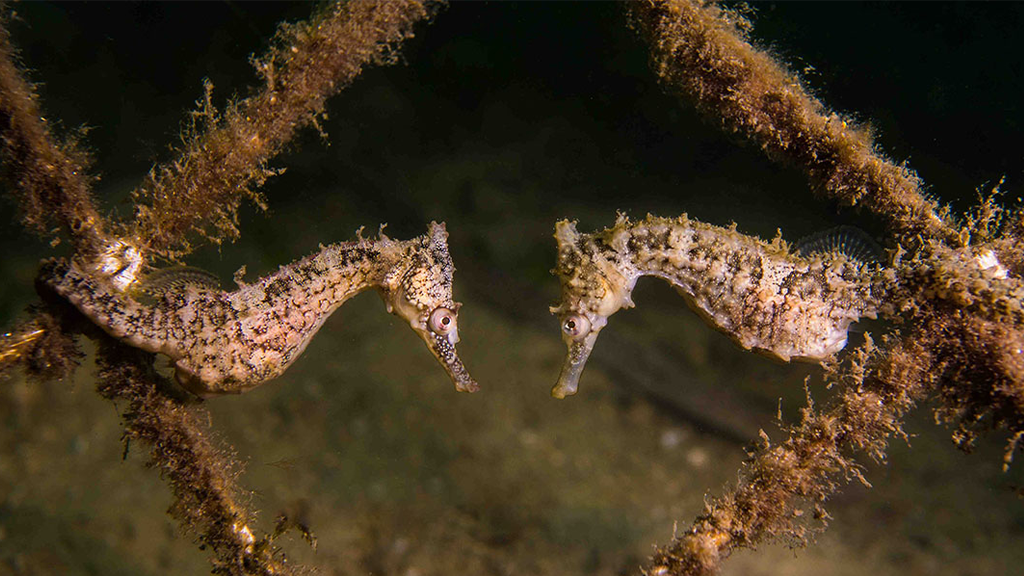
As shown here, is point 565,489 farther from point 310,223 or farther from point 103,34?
point 103,34

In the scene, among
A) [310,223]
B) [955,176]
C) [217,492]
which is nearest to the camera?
[217,492]

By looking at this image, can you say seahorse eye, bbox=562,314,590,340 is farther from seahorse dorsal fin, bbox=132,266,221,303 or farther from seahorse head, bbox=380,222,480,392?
seahorse dorsal fin, bbox=132,266,221,303

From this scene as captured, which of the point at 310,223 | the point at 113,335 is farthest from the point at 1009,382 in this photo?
the point at 310,223

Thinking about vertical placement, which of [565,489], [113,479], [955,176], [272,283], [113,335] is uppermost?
[955,176]

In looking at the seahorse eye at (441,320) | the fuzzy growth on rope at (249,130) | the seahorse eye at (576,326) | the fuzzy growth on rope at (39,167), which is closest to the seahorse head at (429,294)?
the seahorse eye at (441,320)

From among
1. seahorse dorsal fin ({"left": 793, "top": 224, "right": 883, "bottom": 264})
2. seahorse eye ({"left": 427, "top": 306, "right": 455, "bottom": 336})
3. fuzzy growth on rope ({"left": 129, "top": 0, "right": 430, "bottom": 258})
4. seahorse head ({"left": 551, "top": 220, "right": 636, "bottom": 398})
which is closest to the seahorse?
seahorse eye ({"left": 427, "top": 306, "right": 455, "bottom": 336})

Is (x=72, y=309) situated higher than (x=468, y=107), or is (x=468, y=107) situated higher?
(x=468, y=107)

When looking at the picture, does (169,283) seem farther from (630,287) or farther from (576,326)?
(630,287)
